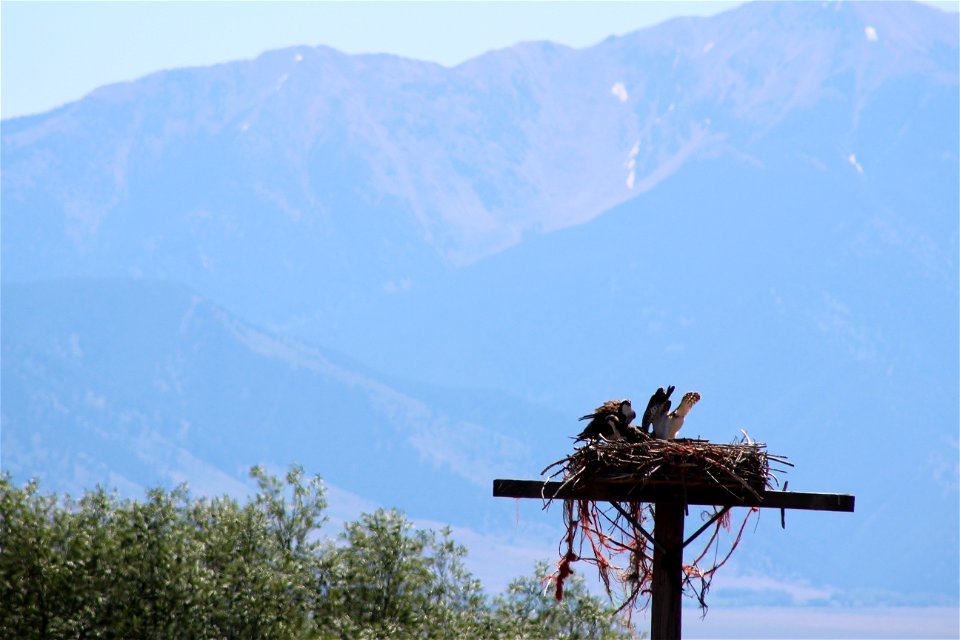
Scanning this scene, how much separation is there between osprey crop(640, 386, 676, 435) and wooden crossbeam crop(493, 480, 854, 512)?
67 centimetres

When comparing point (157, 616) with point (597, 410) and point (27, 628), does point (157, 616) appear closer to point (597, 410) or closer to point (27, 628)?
point (27, 628)

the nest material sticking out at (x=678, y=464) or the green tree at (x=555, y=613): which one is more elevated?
the green tree at (x=555, y=613)

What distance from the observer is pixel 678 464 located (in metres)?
10.9

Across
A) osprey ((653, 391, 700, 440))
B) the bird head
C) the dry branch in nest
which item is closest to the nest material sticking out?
the dry branch in nest

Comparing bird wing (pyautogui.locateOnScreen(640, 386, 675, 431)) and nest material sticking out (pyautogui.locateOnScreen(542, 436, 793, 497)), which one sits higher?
bird wing (pyautogui.locateOnScreen(640, 386, 675, 431))

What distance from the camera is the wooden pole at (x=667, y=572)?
38.3 ft

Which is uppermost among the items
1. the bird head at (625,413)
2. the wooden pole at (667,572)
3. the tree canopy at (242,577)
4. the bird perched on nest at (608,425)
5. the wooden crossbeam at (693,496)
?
the tree canopy at (242,577)

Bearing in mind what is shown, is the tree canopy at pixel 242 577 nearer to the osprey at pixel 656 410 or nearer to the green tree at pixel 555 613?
the green tree at pixel 555 613

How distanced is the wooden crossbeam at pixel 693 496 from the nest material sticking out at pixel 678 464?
0.08 m

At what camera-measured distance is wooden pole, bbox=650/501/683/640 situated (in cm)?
1169

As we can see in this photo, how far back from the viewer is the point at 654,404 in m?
11.9

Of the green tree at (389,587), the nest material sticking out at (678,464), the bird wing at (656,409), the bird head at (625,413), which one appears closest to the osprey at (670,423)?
the bird wing at (656,409)

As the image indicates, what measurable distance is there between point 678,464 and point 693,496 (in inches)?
18.5

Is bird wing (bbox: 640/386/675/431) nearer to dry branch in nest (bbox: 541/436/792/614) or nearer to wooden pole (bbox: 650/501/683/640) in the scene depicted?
dry branch in nest (bbox: 541/436/792/614)
